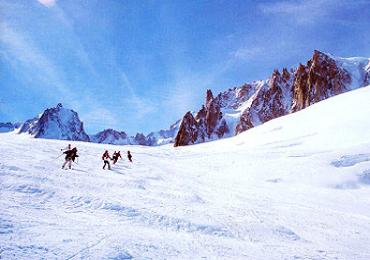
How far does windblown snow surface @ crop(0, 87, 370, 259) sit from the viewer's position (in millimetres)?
9328

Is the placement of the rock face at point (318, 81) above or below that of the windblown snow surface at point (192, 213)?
above

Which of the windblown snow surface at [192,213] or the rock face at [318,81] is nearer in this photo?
the windblown snow surface at [192,213]

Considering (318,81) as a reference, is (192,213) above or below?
below

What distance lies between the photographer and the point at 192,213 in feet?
44.6

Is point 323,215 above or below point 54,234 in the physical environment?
above

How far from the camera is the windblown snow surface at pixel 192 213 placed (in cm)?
933

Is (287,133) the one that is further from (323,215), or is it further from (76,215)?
(76,215)

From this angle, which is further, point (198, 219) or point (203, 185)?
point (203, 185)

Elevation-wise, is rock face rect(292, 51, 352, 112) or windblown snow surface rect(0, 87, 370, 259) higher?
rock face rect(292, 51, 352, 112)

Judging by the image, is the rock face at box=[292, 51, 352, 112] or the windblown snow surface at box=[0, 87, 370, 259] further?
the rock face at box=[292, 51, 352, 112]

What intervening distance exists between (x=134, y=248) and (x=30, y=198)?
5385 mm

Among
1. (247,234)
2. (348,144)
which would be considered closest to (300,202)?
(247,234)

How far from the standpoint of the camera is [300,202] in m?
18.6

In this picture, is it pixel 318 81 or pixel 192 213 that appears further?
pixel 318 81
